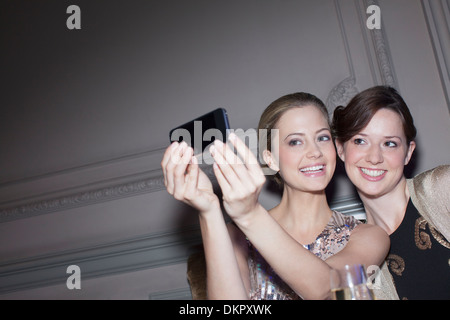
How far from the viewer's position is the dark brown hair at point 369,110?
58.1 inches

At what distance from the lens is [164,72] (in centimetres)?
219


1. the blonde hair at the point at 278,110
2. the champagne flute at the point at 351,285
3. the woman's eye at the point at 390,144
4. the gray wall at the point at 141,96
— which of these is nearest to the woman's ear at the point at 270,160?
the blonde hair at the point at 278,110

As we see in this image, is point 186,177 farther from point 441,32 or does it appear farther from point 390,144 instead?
point 441,32

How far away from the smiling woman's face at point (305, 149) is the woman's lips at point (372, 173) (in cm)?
12

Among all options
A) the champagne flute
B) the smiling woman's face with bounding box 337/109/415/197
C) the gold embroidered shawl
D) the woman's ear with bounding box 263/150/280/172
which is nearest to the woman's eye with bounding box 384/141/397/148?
the smiling woman's face with bounding box 337/109/415/197

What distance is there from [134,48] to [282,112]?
3.48ft

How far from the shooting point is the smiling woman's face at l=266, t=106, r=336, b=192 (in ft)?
4.55

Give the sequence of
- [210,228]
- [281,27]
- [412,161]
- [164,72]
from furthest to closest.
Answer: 1. [164,72]
2. [281,27]
3. [412,161]
4. [210,228]

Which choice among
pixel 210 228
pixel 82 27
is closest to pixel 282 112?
pixel 210 228

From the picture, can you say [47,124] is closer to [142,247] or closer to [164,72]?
[164,72]

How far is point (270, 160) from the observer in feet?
4.98

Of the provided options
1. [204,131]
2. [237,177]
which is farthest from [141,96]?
[237,177]

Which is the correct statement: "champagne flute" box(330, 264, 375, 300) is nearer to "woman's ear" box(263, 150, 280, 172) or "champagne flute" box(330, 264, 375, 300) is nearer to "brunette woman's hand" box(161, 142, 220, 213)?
"brunette woman's hand" box(161, 142, 220, 213)

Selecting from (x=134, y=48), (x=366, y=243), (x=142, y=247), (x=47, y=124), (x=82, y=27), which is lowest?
(x=366, y=243)
